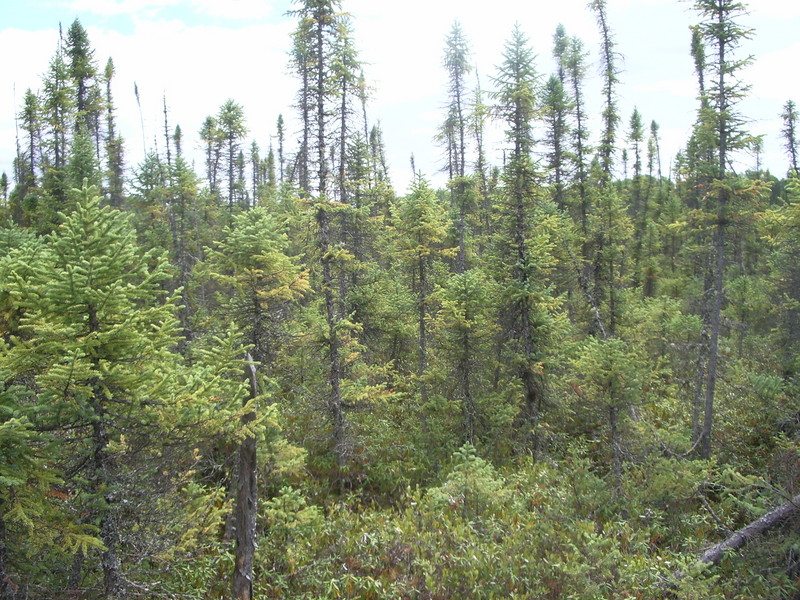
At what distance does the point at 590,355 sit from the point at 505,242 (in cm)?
560

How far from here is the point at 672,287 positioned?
3909 cm

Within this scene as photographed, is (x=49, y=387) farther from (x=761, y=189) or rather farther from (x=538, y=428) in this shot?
(x=761, y=189)

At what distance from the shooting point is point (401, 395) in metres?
18.2

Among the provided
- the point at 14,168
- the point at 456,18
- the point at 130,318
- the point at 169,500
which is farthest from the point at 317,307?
the point at 14,168

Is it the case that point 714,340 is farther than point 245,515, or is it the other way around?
point 714,340

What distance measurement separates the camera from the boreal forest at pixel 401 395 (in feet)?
19.7

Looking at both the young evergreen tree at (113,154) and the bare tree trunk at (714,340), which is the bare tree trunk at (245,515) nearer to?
the bare tree trunk at (714,340)

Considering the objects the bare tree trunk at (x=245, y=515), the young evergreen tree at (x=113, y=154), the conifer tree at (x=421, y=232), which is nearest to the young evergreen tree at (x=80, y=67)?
the young evergreen tree at (x=113, y=154)

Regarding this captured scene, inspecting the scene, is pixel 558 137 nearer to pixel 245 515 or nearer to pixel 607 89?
pixel 607 89

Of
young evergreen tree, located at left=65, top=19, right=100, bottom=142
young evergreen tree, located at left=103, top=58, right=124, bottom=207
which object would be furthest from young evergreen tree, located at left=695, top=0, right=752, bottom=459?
young evergreen tree, located at left=103, top=58, right=124, bottom=207

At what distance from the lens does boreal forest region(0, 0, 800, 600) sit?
6.01 m

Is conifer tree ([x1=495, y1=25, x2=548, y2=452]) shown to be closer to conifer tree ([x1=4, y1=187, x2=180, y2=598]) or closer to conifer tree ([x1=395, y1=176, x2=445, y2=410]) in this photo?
conifer tree ([x1=395, y1=176, x2=445, y2=410])

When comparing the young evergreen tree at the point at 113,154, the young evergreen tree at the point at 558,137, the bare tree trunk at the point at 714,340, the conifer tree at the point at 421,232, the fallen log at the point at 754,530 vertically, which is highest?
the young evergreen tree at the point at 113,154

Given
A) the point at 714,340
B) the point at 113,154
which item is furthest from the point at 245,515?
the point at 113,154
